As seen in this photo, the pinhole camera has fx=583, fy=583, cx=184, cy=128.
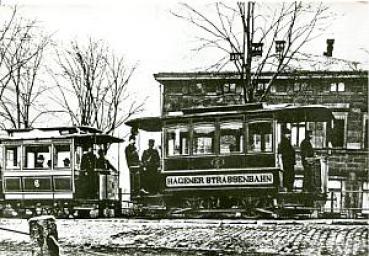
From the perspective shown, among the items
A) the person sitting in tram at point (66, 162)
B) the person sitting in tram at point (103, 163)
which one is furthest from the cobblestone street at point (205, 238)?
the person sitting in tram at point (66, 162)

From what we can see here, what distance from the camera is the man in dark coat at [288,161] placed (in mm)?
5367

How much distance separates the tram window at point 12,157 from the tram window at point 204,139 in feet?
6.27

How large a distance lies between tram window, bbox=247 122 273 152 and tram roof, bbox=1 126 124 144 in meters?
1.34

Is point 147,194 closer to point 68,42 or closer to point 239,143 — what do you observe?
point 239,143

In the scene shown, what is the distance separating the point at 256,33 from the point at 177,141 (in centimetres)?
129

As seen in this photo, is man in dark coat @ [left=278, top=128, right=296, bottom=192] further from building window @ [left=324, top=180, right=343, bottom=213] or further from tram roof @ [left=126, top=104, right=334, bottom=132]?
building window @ [left=324, top=180, right=343, bottom=213]

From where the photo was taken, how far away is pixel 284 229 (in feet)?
17.0

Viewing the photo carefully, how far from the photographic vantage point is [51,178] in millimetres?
6062

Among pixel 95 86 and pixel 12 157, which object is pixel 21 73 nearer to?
pixel 95 86

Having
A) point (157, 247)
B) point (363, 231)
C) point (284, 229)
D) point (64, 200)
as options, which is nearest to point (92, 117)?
point (64, 200)

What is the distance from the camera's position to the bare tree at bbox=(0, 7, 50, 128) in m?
5.74

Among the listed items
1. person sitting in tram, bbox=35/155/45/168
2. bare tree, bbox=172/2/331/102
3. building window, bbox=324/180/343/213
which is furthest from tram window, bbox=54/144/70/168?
building window, bbox=324/180/343/213

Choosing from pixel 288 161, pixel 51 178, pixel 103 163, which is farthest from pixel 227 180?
pixel 51 178

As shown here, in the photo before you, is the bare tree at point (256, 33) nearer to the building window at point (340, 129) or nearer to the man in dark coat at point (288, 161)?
the man in dark coat at point (288, 161)
